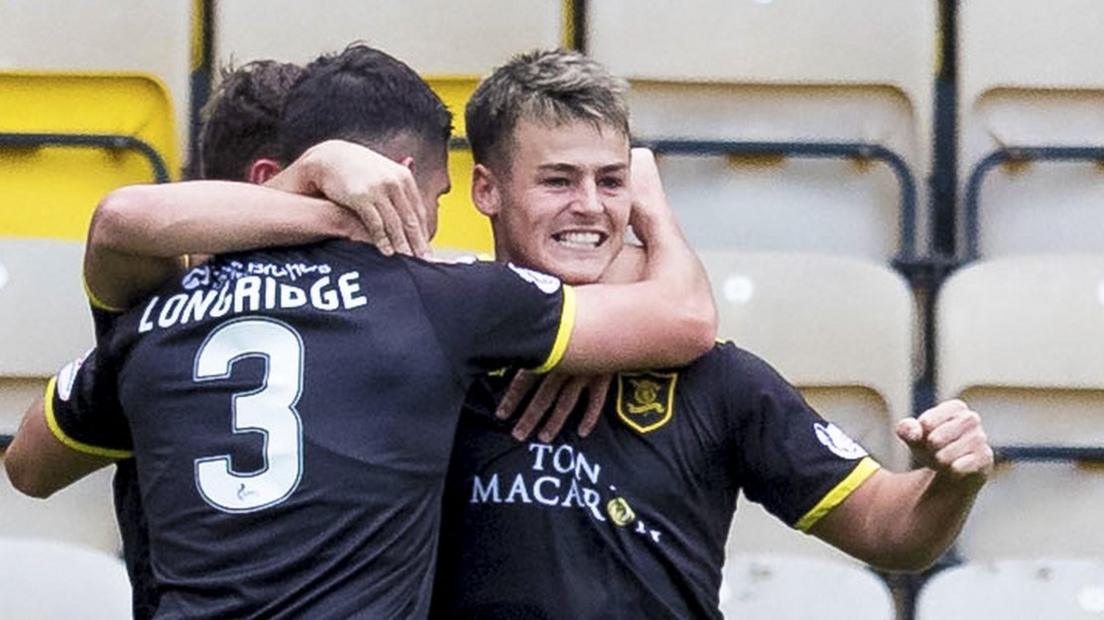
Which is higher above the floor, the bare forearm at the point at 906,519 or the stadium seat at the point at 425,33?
the stadium seat at the point at 425,33

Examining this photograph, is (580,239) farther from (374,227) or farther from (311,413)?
(311,413)

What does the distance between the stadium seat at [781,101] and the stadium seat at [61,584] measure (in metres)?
1.47

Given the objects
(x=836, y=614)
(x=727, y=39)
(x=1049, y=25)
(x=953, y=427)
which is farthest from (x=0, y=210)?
(x=953, y=427)

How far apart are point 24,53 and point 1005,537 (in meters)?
2.21

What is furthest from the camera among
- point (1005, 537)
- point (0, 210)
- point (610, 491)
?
point (0, 210)

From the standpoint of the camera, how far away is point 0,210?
14.2 ft

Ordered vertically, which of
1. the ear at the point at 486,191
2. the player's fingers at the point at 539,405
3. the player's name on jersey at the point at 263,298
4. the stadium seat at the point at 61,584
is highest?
the ear at the point at 486,191

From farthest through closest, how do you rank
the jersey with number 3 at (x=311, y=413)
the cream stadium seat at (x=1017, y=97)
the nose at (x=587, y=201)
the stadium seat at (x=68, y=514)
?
the cream stadium seat at (x=1017, y=97), the stadium seat at (x=68, y=514), the nose at (x=587, y=201), the jersey with number 3 at (x=311, y=413)

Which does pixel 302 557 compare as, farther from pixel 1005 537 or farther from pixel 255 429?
pixel 1005 537

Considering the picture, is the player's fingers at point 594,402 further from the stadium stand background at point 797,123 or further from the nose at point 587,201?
the stadium stand background at point 797,123

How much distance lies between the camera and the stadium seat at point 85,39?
4387mm

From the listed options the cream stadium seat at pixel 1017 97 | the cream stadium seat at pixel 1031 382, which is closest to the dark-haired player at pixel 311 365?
the cream stadium seat at pixel 1031 382

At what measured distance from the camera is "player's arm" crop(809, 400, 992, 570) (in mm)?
2229

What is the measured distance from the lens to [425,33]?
4426mm
